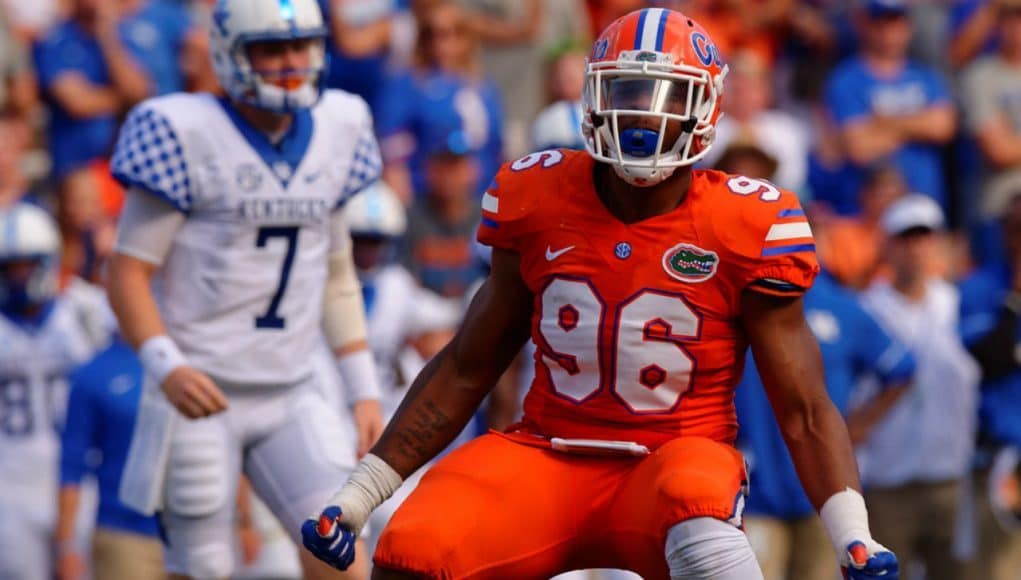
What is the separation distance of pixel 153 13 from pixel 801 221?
631 cm

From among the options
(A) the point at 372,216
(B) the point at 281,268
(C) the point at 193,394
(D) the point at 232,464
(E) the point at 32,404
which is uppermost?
(B) the point at 281,268

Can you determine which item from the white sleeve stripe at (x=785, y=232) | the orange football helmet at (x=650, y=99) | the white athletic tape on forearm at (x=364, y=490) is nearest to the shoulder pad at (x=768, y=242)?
the white sleeve stripe at (x=785, y=232)

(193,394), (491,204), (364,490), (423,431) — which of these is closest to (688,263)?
(491,204)

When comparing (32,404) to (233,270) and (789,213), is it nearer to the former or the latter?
(233,270)

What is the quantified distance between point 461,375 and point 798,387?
802 mm

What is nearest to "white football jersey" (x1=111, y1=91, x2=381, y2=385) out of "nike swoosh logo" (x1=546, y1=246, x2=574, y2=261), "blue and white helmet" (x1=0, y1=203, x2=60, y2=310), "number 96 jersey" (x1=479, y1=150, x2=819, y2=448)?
"number 96 jersey" (x1=479, y1=150, x2=819, y2=448)

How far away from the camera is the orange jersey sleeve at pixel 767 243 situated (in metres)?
4.32

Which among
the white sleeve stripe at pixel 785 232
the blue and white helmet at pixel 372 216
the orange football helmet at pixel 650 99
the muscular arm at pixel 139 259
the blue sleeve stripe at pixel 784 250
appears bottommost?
the blue and white helmet at pixel 372 216

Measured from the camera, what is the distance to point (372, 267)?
26.5ft

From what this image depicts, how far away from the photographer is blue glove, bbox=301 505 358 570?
4352 mm

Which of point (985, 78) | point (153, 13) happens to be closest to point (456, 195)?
point (153, 13)

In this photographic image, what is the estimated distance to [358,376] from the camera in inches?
232

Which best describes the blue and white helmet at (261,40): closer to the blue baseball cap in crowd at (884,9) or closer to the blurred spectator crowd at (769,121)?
the blurred spectator crowd at (769,121)

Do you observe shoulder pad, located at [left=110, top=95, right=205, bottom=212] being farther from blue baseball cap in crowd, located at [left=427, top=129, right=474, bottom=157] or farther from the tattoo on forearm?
blue baseball cap in crowd, located at [left=427, top=129, right=474, bottom=157]
